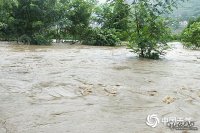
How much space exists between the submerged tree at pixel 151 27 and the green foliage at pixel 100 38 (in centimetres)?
837

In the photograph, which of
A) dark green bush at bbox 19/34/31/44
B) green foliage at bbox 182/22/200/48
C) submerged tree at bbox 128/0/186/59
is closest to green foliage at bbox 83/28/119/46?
dark green bush at bbox 19/34/31/44

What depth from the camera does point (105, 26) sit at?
21.7 metres

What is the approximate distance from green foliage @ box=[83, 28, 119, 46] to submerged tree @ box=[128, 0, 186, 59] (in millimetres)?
8370

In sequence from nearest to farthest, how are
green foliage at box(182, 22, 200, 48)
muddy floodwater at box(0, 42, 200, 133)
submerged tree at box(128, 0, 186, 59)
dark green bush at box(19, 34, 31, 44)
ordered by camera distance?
muddy floodwater at box(0, 42, 200, 133), submerged tree at box(128, 0, 186, 59), green foliage at box(182, 22, 200, 48), dark green bush at box(19, 34, 31, 44)

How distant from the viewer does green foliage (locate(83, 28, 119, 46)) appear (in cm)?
1917

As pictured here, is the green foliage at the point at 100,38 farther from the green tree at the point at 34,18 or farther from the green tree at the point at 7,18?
the green tree at the point at 7,18

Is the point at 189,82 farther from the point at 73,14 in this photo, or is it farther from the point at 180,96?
the point at 73,14

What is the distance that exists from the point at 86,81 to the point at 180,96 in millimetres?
1730

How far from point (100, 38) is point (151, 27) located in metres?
8.73

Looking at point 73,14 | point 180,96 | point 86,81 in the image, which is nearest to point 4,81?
point 86,81

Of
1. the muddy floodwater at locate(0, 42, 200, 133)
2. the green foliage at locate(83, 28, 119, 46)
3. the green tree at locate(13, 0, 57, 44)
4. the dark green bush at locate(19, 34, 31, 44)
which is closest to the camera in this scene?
the muddy floodwater at locate(0, 42, 200, 133)

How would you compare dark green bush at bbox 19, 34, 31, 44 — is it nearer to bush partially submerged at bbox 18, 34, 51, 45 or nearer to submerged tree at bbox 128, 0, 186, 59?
bush partially submerged at bbox 18, 34, 51, 45

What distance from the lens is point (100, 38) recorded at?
62.9 ft

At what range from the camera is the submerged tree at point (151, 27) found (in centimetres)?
1038
